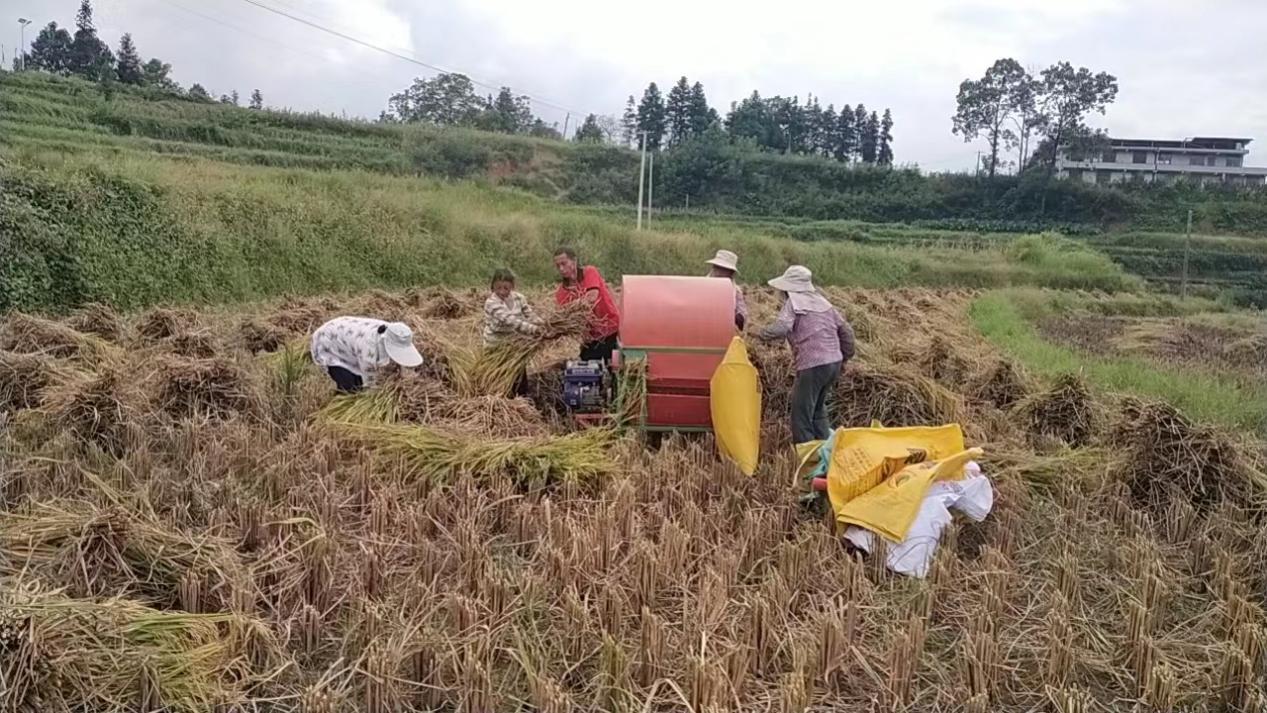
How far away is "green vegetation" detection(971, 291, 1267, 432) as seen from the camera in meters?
7.38

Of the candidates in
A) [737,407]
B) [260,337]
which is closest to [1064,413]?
[737,407]

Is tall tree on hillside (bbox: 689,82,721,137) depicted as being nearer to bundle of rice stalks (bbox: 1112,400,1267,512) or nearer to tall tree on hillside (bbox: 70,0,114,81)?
tall tree on hillside (bbox: 70,0,114,81)

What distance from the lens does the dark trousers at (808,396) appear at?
565 cm

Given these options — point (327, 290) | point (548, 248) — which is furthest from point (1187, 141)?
point (327, 290)

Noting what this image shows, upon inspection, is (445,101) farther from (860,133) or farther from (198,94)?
(860,133)

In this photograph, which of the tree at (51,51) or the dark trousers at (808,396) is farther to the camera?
the tree at (51,51)

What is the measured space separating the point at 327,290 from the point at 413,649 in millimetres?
13660

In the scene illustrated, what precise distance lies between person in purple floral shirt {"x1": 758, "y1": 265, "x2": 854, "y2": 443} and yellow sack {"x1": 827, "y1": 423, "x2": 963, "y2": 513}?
995 millimetres

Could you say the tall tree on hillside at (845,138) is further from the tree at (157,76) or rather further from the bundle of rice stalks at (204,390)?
the bundle of rice stalks at (204,390)

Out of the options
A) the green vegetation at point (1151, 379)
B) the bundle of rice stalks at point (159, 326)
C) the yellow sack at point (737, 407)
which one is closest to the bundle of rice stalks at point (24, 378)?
the bundle of rice stalks at point (159, 326)

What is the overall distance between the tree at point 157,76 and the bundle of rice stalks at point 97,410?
25.8 m

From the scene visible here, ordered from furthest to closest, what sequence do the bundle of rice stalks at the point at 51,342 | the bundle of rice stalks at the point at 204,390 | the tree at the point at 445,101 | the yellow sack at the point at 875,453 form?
1. the tree at the point at 445,101
2. the bundle of rice stalks at the point at 51,342
3. the bundle of rice stalks at the point at 204,390
4. the yellow sack at the point at 875,453

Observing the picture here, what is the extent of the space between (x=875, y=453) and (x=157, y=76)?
30044 millimetres

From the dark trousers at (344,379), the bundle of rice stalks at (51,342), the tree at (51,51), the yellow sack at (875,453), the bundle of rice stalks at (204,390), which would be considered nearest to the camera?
the yellow sack at (875,453)
